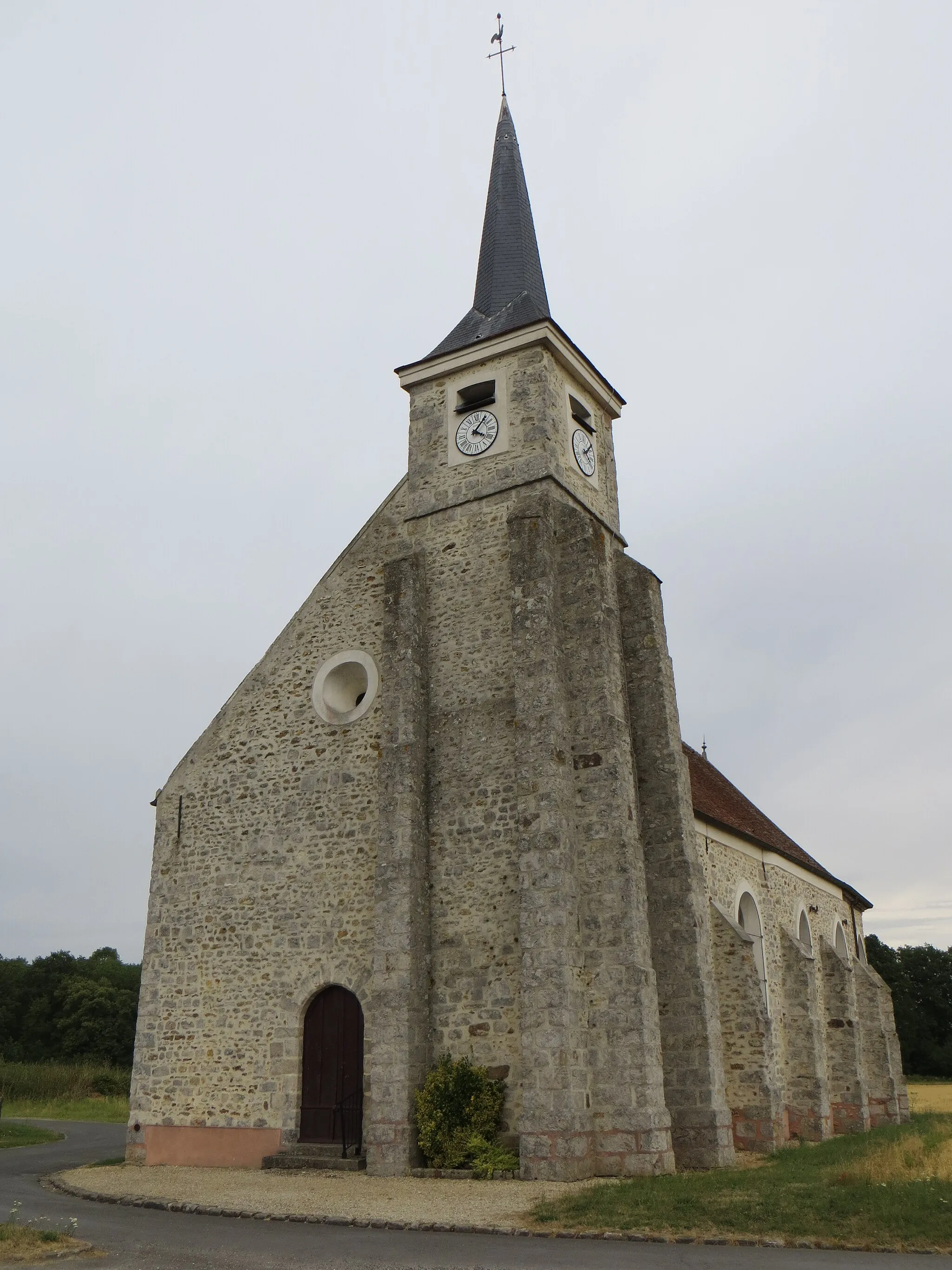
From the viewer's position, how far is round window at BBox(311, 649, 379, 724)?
1505 centimetres

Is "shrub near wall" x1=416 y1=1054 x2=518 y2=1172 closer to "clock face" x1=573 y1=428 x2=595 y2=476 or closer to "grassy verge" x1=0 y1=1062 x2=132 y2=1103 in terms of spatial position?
"clock face" x1=573 y1=428 x2=595 y2=476

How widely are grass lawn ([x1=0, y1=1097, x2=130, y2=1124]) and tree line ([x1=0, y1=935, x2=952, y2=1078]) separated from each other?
1113 cm

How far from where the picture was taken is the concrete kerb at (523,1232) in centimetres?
722

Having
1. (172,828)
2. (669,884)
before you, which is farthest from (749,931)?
(172,828)

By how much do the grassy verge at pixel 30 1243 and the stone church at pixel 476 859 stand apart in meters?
4.94

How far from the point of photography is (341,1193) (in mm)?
10422

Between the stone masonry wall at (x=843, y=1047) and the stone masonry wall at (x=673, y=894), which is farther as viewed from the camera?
the stone masonry wall at (x=843, y=1047)

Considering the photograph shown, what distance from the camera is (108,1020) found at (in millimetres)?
41656

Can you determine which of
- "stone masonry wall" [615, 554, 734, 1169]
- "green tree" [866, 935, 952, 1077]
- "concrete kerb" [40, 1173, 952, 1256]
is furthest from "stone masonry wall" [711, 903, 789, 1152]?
"green tree" [866, 935, 952, 1077]

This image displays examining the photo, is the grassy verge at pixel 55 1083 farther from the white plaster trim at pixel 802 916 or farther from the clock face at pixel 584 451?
the clock face at pixel 584 451

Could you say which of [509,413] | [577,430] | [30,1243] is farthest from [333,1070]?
[577,430]

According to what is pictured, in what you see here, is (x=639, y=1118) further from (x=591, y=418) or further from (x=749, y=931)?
(x=591, y=418)

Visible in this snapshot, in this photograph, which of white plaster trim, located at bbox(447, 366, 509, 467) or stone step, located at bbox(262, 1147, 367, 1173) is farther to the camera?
white plaster trim, located at bbox(447, 366, 509, 467)

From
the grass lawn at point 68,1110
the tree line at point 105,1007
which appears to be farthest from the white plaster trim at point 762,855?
the tree line at point 105,1007
